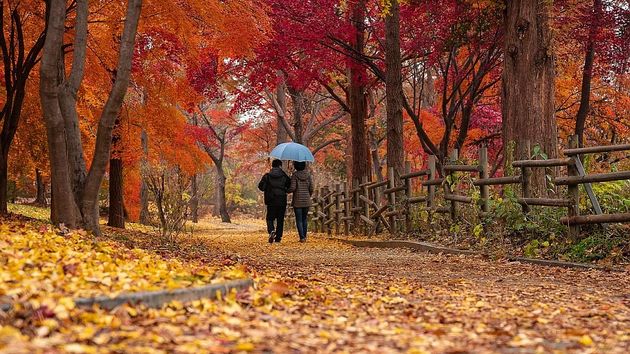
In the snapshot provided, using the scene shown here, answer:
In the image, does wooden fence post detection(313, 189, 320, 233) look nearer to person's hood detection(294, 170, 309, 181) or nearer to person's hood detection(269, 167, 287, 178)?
person's hood detection(294, 170, 309, 181)

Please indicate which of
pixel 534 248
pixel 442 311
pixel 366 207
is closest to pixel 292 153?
pixel 366 207

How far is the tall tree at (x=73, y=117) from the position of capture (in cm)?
834

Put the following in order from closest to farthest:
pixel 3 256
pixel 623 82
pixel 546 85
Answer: pixel 3 256 < pixel 546 85 < pixel 623 82

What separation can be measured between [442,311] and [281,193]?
8.97 meters

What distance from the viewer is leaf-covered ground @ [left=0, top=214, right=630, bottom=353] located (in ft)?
10.4

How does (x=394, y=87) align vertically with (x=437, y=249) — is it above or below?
above

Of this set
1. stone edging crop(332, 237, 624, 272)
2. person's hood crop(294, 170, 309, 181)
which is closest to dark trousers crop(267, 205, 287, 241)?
person's hood crop(294, 170, 309, 181)

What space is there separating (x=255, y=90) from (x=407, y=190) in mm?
10761

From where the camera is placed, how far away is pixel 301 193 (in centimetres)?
1381

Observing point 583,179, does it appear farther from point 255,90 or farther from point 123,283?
point 255,90

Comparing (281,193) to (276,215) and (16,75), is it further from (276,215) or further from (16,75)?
(16,75)

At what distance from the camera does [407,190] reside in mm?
13125

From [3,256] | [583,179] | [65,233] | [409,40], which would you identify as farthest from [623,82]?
[3,256]

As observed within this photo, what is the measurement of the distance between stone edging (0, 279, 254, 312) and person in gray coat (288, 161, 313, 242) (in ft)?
30.7
